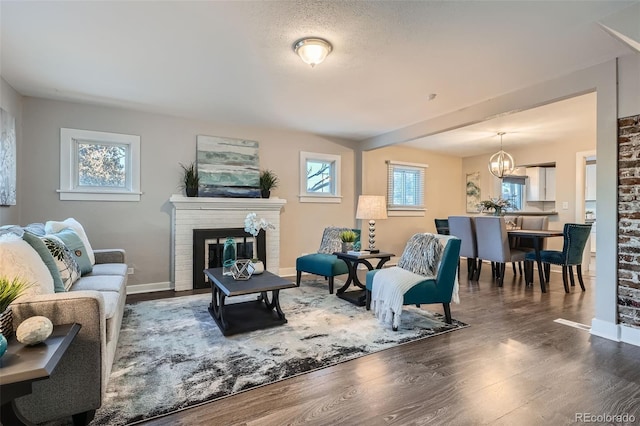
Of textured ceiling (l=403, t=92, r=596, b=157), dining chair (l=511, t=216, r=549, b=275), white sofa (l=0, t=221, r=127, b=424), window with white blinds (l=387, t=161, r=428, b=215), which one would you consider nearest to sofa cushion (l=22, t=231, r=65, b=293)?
white sofa (l=0, t=221, r=127, b=424)

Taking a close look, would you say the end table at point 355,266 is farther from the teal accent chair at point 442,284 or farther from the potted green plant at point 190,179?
the potted green plant at point 190,179

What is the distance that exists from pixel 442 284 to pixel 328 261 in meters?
1.56

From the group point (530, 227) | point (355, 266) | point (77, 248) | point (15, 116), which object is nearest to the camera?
point (77, 248)

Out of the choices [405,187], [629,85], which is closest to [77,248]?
[629,85]

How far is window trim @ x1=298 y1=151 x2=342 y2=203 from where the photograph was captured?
18.5ft

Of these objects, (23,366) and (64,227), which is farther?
(64,227)

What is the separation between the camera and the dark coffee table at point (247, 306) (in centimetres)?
280

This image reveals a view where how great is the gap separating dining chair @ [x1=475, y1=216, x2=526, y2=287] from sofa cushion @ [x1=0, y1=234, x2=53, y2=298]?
5.13 meters

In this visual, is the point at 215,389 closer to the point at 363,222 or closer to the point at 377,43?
the point at 377,43

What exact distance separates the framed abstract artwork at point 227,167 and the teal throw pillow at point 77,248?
1.84 meters

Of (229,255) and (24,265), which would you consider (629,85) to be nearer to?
(229,255)

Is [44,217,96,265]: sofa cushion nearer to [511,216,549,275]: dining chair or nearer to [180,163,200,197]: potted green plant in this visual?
[180,163,200,197]: potted green plant

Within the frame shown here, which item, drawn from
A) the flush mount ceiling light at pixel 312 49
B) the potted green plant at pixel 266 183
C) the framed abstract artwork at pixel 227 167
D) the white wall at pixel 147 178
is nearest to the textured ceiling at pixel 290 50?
the flush mount ceiling light at pixel 312 49

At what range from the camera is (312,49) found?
258 centimetres
